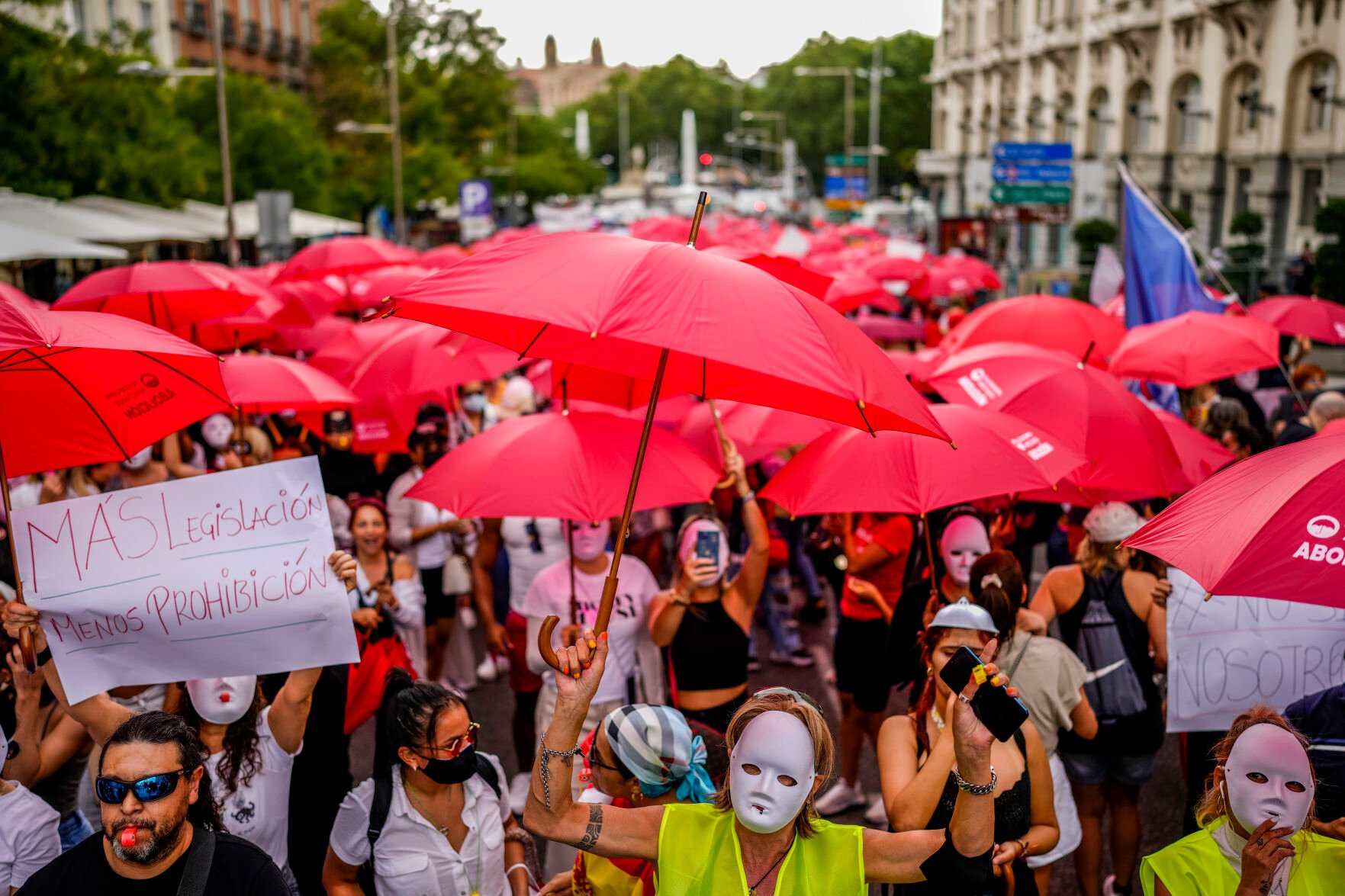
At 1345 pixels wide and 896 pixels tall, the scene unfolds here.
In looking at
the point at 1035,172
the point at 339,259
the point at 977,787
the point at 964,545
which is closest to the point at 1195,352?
the point at 964,545

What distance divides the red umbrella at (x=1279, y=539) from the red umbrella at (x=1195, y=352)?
463 centimetres

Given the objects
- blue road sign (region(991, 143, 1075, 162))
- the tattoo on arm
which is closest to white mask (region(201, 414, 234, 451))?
the tattoo on arm

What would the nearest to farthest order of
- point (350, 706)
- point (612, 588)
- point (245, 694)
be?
point (612, 588) → point (245, 694) → point (350, 706)

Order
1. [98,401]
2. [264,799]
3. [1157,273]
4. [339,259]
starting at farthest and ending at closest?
1. [339,259]
2. [1157,273]
3. [98,401]
4. [264,799]

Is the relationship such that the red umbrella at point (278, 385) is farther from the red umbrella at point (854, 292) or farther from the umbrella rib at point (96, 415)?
the red umbrella at point (854, 292)

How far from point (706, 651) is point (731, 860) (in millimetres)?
2035

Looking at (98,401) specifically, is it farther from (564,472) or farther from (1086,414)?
(1086,414)

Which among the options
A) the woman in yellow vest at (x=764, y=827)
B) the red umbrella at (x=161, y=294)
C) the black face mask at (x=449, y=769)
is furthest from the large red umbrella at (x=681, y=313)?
the red umbrella at (x=161, y=294)

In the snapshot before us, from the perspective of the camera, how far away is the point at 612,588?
3.57m

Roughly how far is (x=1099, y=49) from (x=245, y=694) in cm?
3958

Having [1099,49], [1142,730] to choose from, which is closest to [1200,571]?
[1142,730]

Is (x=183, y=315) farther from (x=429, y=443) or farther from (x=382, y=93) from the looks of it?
(x=382, y=93)

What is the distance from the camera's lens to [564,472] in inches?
206

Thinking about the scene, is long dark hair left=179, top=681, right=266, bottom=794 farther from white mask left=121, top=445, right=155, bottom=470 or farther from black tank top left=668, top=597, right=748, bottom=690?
white mask left=121, top=445, right=155, bottom=470
